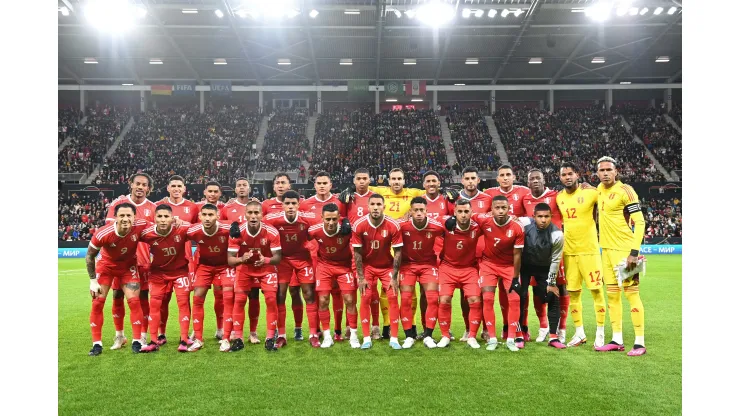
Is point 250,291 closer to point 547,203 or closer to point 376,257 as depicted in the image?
point 376,257

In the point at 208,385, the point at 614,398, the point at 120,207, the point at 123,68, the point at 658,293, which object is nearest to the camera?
the point at 614,398

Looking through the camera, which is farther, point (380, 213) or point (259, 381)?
point (380, 213)

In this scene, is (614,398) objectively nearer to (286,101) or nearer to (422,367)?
(422,367)

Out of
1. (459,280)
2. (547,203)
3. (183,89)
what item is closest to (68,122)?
(183,89)

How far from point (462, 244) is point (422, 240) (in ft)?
1.76

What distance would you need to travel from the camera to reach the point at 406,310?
709 cm

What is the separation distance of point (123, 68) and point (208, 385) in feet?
113

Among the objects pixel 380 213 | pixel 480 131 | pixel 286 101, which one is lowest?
pixel 380 213

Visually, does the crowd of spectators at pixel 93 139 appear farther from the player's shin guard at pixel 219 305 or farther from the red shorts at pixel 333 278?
the red shorts at pixel 333 278

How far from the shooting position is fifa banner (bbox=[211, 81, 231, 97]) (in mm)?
36125

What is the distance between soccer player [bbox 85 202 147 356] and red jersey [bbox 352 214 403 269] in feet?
9.38

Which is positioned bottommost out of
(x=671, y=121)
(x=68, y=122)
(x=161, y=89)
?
(x=671, y=121)

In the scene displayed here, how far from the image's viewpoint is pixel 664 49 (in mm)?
32344

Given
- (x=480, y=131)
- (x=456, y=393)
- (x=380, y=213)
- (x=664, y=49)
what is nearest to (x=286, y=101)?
(x=480, y=131)
